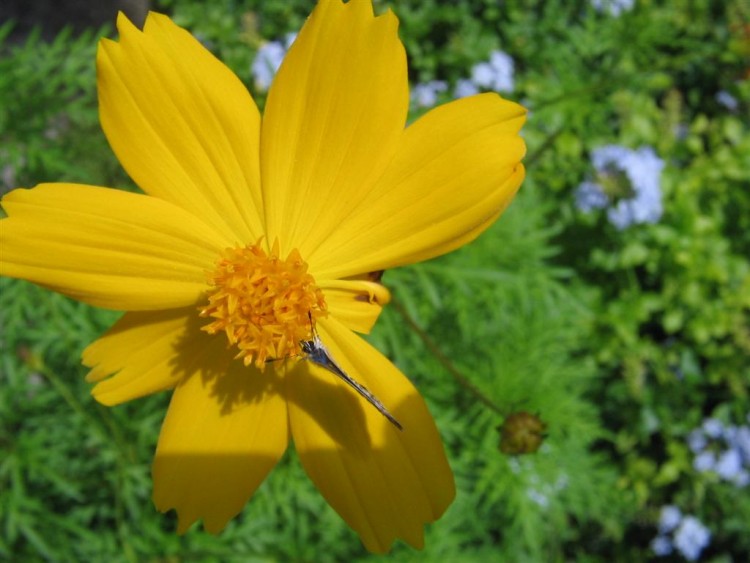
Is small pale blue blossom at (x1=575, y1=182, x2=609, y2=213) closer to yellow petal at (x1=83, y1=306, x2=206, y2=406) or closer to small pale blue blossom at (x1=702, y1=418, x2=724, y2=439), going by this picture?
small pale blue blossom at (x1=702, y1=418, x2=724, y2=439)

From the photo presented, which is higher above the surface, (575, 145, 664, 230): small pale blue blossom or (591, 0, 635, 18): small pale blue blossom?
(591, 0, 635, 18): small pale blue blossom

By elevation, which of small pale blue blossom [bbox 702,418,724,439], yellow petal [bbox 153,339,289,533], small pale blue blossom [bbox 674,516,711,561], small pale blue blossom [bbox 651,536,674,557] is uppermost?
yellow petal [bbox 153,339,289,533]

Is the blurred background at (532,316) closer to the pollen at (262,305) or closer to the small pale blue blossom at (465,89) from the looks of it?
the small pale blue blossom at (465,89)

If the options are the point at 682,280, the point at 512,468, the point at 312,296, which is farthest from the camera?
Answer: the point at 682,280

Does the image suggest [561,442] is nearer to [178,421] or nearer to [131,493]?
[131,493]

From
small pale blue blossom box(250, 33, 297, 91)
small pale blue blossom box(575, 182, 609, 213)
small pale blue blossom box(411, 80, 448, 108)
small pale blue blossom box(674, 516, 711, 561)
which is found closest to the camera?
small pale blue blossom box(250, 33, 297, 91)

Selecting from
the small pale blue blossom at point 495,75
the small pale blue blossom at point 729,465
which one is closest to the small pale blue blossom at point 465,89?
the small pale blue blossom at point 495,75

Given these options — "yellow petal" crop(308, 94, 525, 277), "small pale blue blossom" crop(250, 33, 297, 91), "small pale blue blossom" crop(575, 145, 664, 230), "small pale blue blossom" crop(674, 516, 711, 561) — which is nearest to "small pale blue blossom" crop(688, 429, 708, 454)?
"small pale blue blossom" crop(674, 516, 711, 561)

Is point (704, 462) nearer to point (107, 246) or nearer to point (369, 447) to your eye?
point (369, 447)

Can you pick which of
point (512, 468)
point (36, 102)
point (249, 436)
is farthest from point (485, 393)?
point (36, 102)
